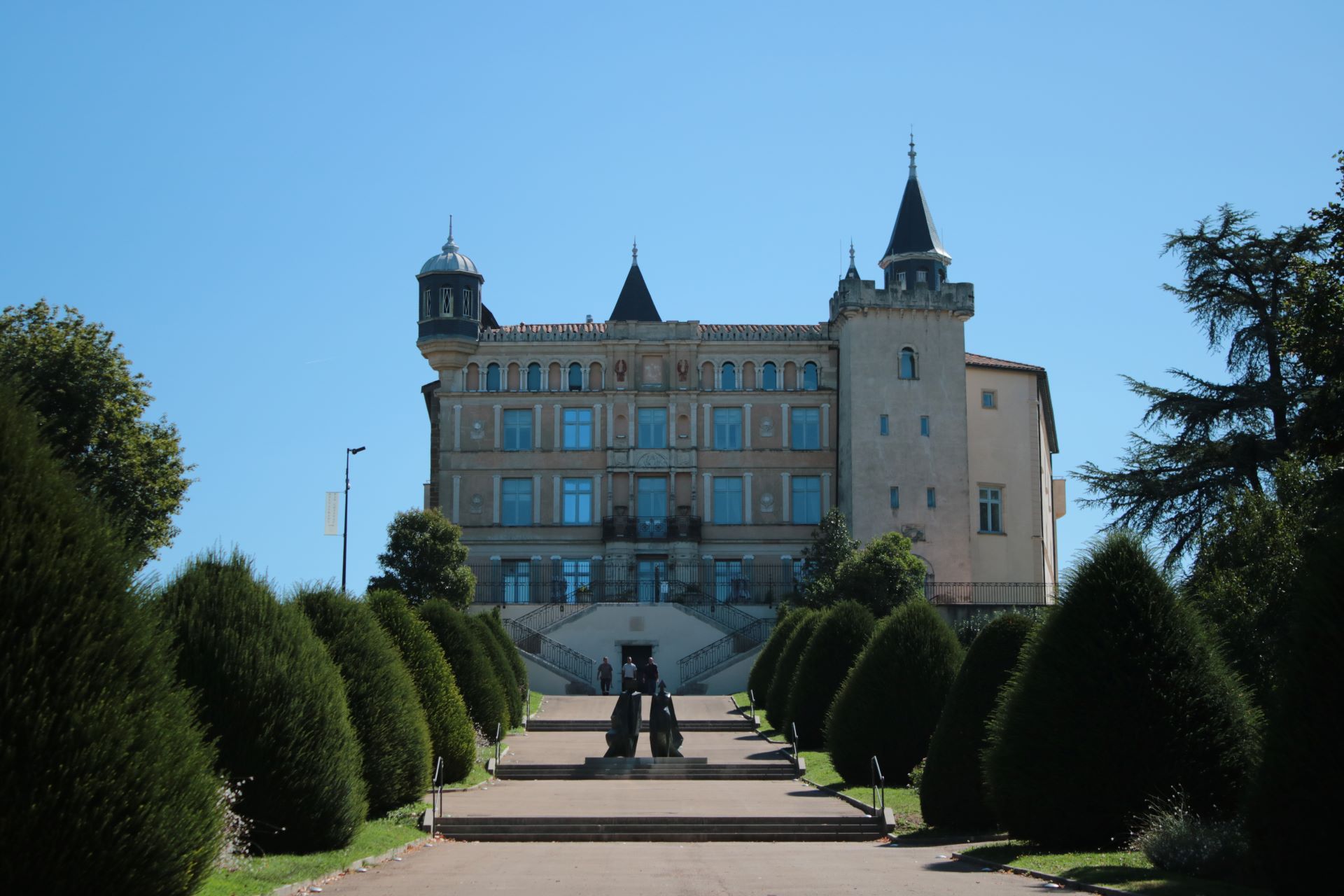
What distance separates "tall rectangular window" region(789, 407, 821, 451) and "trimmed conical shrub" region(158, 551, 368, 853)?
51441mm

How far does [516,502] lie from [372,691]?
46.3 metres

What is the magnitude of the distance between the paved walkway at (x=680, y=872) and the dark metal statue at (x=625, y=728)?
10.6 metres

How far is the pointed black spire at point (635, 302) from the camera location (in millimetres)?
76125

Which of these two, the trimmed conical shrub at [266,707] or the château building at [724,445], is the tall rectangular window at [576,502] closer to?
the château building at [724,445]

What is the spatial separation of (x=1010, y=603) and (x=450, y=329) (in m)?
27.3

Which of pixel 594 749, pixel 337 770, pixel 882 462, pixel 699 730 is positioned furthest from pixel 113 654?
pixel 882 462

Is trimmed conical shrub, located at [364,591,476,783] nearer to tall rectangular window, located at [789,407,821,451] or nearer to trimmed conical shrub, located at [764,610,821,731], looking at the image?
trimmed conical shrub, located at [764,610,821,731]

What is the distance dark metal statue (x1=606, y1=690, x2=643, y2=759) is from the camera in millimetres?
32344

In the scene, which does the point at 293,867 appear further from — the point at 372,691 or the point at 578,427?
the point at 578,427

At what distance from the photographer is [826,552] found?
59.8 m

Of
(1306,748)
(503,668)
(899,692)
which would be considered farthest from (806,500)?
(1306,748)

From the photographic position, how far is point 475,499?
67062 millimetres

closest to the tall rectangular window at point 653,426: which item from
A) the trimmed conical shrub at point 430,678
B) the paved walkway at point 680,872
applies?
the trimmed conical shrub at point 430,678

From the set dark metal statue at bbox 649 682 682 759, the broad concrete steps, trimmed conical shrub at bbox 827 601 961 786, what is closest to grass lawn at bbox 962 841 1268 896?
the broad concrete steps
